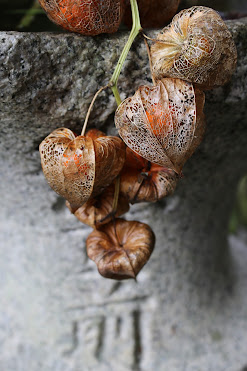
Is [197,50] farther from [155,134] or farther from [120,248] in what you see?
[120,248]

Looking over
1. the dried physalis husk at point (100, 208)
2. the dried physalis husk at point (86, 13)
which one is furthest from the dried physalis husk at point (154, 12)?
the dried physalis husk at point (100, 208)

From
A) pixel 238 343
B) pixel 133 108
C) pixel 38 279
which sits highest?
pixel 133 108

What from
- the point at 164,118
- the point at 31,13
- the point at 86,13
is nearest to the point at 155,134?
the point at 164,118

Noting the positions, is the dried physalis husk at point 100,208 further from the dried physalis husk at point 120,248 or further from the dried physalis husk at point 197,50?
the dried physalis husk at point 197,50

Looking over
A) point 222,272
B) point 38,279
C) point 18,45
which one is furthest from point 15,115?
point 222,272

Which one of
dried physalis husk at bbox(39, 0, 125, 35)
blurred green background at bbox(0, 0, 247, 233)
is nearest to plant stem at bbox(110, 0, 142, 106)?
dried physalis husk at bbox(39, 0, 125, 35)

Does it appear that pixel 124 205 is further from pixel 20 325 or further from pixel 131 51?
pixel 20 325
